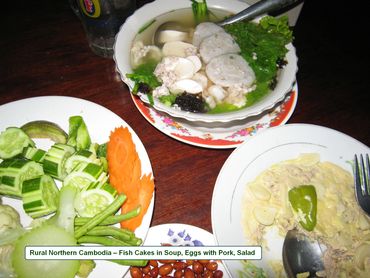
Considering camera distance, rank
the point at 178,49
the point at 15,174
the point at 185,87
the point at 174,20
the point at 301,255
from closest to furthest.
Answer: the point at 301,255
the point at 15,174
the point at 185,87
the point at 178,49
the point at 174,20

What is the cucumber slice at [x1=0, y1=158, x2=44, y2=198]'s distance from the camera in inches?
50.8

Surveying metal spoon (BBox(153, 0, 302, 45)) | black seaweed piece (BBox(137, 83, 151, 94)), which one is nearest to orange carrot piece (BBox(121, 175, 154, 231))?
black seaweed piece (BBox(137, 83, 151, 94))

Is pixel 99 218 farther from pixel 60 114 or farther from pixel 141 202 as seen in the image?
pixel 60 114

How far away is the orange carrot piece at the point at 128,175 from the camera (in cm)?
126

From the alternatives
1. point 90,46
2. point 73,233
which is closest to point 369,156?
point 73,233

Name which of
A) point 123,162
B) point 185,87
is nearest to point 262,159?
point 185,87

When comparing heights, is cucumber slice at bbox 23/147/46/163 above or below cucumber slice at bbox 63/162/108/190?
above

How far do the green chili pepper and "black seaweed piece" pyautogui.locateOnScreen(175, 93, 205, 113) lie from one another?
1.84ft

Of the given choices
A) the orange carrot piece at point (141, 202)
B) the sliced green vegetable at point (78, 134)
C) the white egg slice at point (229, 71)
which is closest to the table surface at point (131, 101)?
the orange carrot piece at point (141, 202)

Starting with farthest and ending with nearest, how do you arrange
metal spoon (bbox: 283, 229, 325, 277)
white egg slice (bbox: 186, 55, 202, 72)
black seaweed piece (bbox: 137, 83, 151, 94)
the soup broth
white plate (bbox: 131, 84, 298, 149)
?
the soup broth < white egg slice (bbox: 186, 55, 202, 72) < white plate (bbox: 131, 84, 298, 149) < black seaweed piece (bbox: 137, 83, 151, 94) < metal spoon (bbox: 283, 229, 325, 277)

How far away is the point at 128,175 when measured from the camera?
1334 mm

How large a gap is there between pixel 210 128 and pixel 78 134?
64 cm

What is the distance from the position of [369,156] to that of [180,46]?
1.11 metres

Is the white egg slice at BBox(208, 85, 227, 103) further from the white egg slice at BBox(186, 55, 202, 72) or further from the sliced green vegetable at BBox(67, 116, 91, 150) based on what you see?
the sliced green vegetable at BBox(67, 116, 91, 150)
